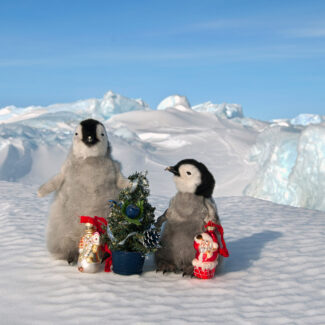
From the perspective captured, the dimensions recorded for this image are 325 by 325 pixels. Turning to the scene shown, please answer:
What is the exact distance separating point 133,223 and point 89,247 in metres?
0.51

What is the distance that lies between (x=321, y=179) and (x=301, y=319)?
395 inches

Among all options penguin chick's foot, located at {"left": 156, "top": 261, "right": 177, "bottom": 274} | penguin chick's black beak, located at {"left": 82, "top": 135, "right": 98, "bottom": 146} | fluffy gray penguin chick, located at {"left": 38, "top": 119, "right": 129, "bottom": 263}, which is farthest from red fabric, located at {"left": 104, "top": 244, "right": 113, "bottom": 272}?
penguin chick's black beak, located at {"left": 82, "top": 135, "right": 98, "bottom": 146}

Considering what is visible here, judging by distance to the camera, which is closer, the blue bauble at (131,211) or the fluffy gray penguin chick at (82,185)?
the blue bauble at (131,211)

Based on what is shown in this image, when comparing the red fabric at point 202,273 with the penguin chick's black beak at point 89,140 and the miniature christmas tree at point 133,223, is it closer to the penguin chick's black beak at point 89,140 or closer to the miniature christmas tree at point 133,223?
the miniature christmas tree at point 133,223

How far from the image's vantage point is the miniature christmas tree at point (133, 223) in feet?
13.2

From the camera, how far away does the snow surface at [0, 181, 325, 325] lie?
11.3 ft

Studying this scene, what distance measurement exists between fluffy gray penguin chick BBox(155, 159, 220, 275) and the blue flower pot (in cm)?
28

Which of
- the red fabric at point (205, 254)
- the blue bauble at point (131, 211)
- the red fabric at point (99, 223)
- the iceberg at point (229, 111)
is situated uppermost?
the iceberg at point (229, 111)

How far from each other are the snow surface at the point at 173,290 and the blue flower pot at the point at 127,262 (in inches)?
2.3

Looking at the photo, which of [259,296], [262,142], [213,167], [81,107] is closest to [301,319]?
[259,296]

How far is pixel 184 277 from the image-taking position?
13.9 ft

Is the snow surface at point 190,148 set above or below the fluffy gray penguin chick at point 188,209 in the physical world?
above

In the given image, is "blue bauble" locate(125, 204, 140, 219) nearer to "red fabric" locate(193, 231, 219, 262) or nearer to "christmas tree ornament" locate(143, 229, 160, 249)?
"christmas tree ornament" locate(143, 229, 160, 249)

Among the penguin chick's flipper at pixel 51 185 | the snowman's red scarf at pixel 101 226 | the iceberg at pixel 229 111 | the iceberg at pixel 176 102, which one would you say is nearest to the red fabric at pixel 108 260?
the snowman's red scarf at pixel 101 226
